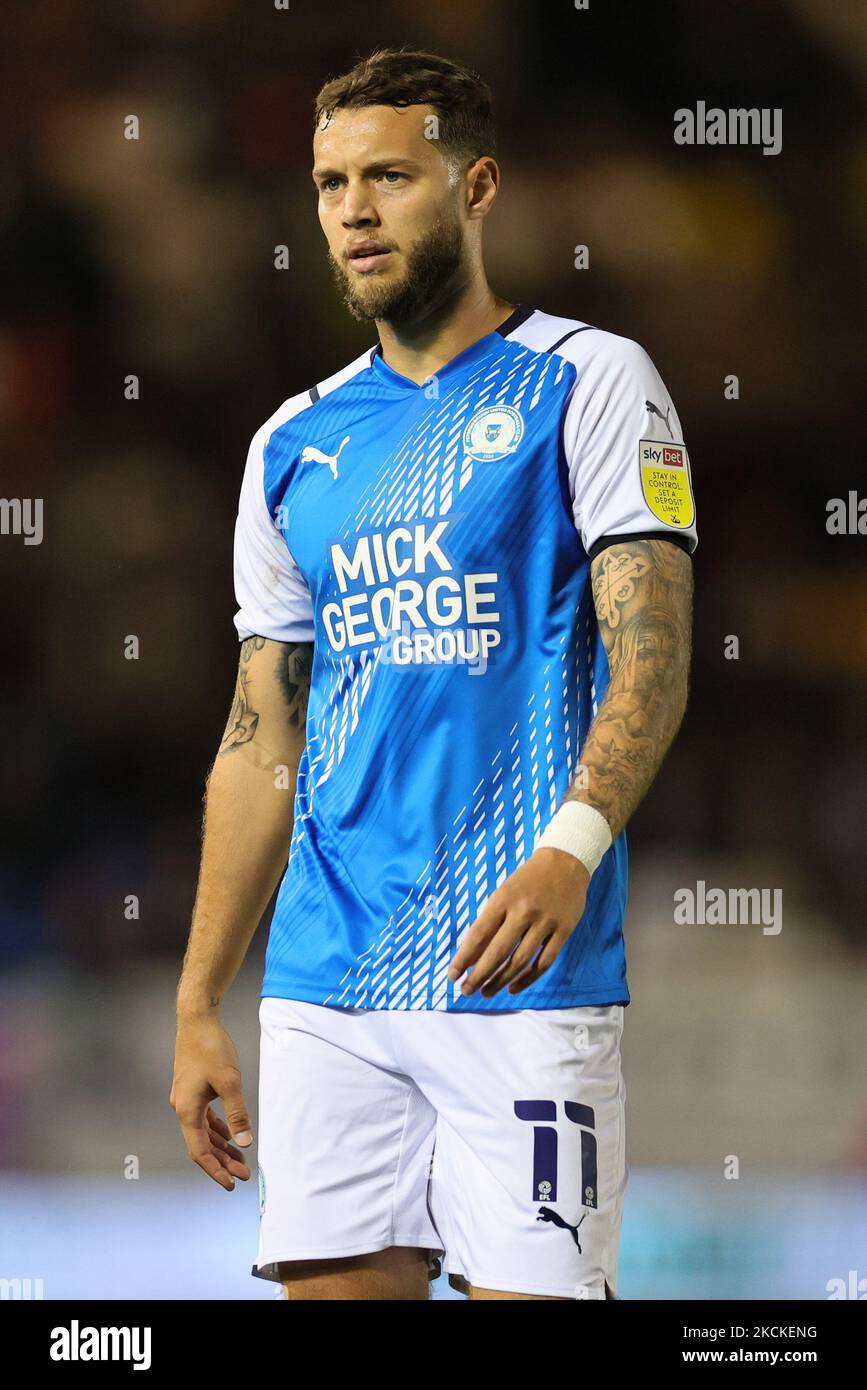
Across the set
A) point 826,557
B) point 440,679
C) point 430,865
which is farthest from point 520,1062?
point 826,557

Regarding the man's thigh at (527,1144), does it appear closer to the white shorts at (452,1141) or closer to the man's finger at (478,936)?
the white shorts at (452,1141)

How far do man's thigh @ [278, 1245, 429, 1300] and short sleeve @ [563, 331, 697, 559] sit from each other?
101 centimetres

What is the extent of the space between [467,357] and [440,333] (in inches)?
2.5

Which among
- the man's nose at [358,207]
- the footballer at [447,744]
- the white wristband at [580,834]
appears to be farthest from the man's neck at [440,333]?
the white wristband at [580,834]

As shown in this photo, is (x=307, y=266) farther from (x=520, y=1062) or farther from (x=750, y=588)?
(x=520, y=1062)

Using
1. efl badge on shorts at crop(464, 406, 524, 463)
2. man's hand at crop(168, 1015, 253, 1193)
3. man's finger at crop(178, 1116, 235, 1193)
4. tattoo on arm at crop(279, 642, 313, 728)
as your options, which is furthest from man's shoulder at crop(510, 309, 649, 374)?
man's finger at crop(178, 1116, 235, 1193)

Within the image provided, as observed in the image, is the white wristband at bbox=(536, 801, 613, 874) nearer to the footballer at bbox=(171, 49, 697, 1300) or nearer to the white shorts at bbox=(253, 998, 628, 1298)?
the footballer at bbox=(171, 49, 697, 1300)

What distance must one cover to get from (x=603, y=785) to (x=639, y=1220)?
193cm

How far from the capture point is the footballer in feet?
7.32

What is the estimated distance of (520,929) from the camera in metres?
1.92

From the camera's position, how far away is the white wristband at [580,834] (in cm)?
203

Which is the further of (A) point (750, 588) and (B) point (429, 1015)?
(A) point (750, 588)

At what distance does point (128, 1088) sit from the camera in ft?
13.8

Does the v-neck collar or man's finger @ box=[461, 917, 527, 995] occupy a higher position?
the v-neck collar
